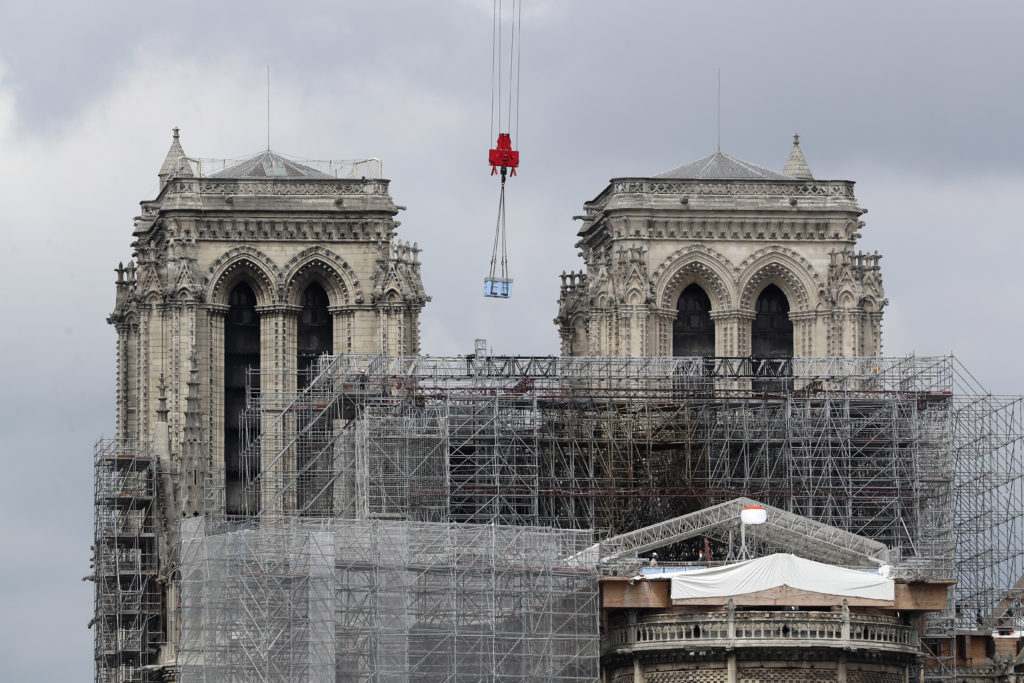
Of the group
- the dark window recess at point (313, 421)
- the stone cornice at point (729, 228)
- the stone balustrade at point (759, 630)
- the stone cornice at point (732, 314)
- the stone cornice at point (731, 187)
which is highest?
the stone cornice at point (731, 187)

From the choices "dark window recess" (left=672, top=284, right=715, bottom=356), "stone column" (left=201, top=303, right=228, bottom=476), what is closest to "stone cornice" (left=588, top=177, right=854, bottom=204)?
"dark window recess" (left=672, top=284, right=715, bottom=356)

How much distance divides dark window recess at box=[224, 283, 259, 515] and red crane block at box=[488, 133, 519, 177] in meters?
11.2

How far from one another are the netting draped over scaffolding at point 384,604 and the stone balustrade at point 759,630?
2.51 metres

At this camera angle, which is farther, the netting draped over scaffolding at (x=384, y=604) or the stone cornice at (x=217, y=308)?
the stone cornice at (x=217, y=308)

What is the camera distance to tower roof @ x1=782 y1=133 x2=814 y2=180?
15825cm

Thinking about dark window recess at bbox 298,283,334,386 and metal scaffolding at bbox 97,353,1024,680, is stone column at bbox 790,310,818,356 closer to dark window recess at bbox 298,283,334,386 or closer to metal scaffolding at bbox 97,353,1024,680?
metal scaffolding at bbox 97,353,1024,680

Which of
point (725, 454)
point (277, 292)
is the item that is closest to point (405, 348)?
point (277, 292)

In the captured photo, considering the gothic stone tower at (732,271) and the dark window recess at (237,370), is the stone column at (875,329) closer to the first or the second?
the gothic stone tower at (732,271)

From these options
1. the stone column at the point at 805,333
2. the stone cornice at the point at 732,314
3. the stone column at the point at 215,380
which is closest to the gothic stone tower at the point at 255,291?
the stone column at the point at 215,380

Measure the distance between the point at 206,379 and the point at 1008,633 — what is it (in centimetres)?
3356

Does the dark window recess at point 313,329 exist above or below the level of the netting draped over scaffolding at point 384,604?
above

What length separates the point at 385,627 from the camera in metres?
126

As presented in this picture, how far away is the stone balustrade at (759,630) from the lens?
129 metres

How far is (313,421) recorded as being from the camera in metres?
142
